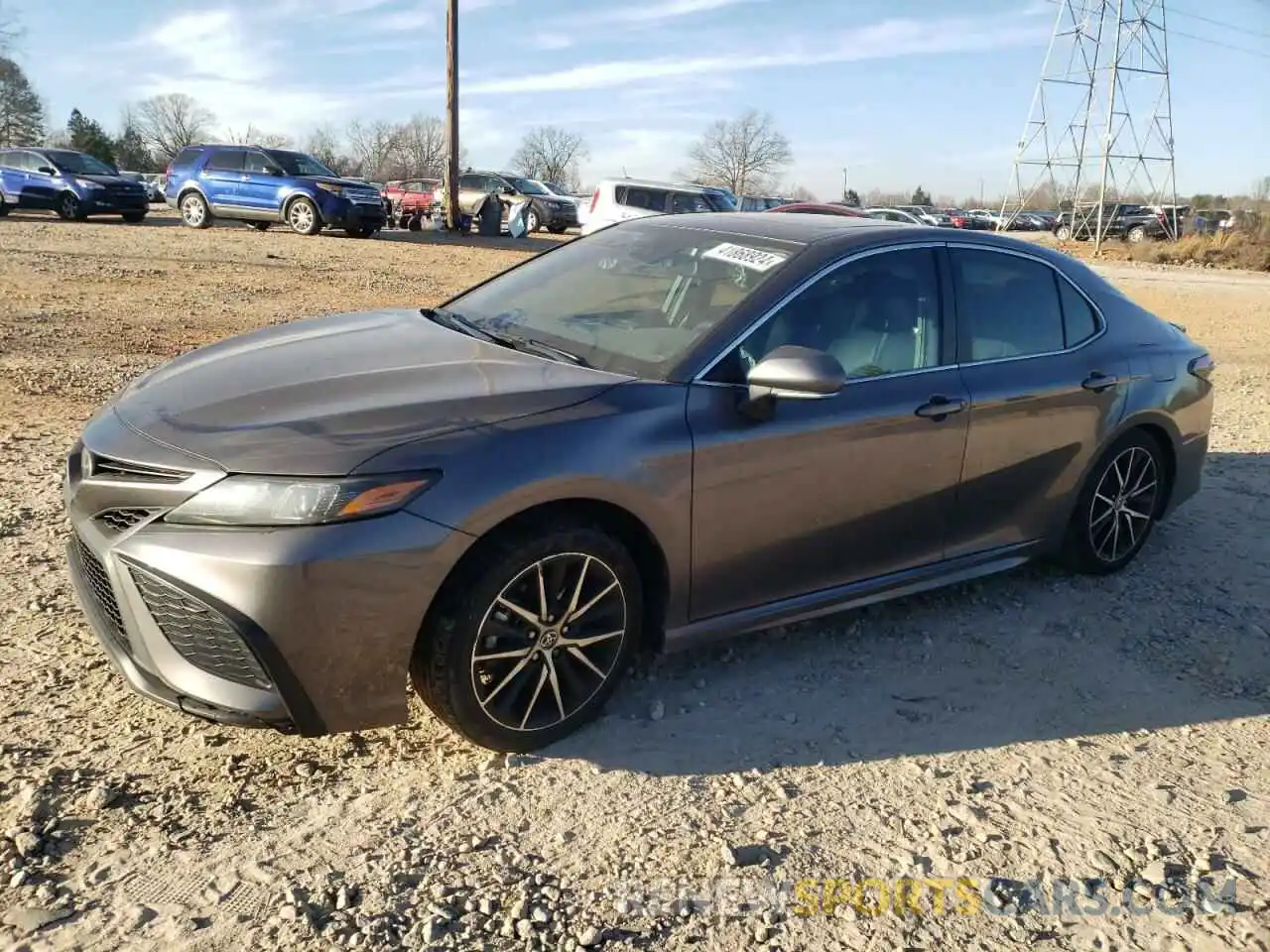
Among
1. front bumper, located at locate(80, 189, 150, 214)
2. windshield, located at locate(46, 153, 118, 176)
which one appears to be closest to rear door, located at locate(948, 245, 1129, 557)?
front bumper, located at locate(80, 189, 150, 214)

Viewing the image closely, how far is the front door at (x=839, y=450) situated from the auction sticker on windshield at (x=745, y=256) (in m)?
0.19

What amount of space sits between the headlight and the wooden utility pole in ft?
83.1

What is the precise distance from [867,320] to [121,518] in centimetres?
258

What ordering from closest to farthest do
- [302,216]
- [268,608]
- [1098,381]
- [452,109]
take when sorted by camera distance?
[268,608] < [1098,381] < [302,216] < [452,109]

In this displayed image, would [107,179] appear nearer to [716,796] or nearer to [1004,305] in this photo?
[1004,305]

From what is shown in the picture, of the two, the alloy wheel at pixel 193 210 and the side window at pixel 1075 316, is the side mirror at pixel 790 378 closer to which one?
the side window at pixel 1075 316

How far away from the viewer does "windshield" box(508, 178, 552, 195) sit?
103ft

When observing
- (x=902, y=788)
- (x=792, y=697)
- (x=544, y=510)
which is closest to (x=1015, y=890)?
(x=902, y=788)

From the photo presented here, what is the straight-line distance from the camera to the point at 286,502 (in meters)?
2.62

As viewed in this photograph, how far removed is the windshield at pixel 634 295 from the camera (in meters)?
3.50

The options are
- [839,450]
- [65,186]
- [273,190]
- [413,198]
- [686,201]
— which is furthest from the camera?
[413,198]

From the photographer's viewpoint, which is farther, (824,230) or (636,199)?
(636,199)

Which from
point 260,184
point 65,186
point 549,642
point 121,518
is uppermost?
point 260,184

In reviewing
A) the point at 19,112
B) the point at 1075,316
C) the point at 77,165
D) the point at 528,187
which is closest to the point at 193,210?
the point at 77,165
